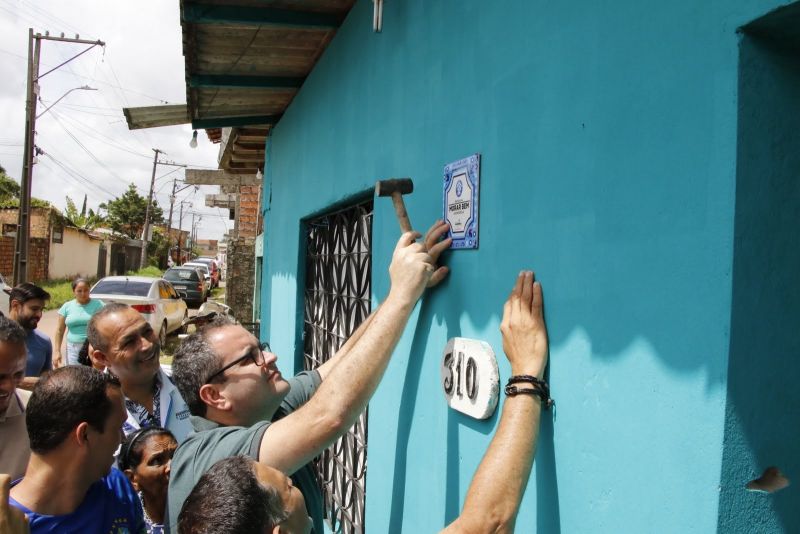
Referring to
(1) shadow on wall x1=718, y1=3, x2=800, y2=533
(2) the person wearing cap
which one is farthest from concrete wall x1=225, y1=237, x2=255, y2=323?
(1) shadow on wall x1=718, y1=3, x2=800, y2=533

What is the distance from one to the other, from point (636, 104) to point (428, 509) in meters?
1.69

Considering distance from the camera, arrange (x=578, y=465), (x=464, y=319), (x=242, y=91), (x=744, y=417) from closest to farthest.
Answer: (x=744, y=417) < (x=578, y=465) < (x=464, y=319) < (x=242, y=91)

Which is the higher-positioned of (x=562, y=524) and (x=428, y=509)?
(x=562, y=524)

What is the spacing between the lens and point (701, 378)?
117 cm

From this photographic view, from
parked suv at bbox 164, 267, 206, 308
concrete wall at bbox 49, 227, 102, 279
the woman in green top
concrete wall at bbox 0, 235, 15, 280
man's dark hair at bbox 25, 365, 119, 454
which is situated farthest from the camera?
concrete wall at bbox 49, 227, 102, 279

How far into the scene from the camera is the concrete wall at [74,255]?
24.4 metres

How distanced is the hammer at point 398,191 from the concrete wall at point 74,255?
2520 cm

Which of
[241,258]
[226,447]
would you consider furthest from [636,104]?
[241,258]

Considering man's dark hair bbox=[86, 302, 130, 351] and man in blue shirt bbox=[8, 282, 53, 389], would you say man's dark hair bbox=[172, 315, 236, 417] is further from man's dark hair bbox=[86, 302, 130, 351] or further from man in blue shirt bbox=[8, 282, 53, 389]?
man in blue shirt bbox=[8, 282, 53, 389]

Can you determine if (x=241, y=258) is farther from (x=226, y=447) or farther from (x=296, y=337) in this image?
(x=226, y=447)

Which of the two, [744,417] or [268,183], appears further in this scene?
[268,183]

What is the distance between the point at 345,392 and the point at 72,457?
90 cm

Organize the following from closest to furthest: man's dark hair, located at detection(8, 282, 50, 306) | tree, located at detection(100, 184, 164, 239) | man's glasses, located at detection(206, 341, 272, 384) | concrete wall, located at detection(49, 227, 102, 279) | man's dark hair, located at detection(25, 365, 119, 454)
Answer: man's dark hair, located at detection(25, 365, 119, 454), man's glasses, located at detection(206, 341, 272, 384), man's dark hair, located at detection(8, 282, 50, 306), concrete wall, located at detection(49, 227, 102, 279), tree, located at detection(100, 184, 164, 239)

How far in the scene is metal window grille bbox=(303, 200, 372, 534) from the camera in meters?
3.65
